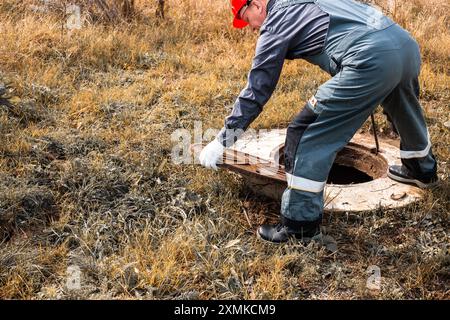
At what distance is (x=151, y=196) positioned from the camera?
3.85 meters

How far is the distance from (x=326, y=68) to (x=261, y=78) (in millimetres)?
429

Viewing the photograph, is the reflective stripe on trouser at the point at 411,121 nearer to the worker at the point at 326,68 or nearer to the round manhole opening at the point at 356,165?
the worker at the point at 326,68

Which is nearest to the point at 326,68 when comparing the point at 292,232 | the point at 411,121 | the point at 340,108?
the point at 340,108

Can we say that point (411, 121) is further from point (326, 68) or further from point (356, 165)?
point (356, 165)

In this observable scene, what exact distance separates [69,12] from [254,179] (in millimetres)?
4101

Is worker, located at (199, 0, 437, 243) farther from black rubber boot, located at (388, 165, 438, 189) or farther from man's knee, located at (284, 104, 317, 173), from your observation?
black rubber boot, located at (388, 165, 438, 189)

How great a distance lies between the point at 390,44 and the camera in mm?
3150

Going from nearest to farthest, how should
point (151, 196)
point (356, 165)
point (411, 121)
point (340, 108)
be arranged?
point (340, 108) → point (411, 121) → point (151, 196) → point (356, 165)

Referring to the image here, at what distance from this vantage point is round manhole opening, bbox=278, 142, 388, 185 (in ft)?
14.5

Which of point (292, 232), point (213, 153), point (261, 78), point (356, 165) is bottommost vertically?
point (356, 165)

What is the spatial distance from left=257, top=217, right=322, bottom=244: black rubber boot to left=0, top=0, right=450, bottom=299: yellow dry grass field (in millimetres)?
73

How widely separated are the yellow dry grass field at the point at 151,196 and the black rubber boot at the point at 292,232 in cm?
7

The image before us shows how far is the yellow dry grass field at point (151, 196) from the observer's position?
3.10 metres

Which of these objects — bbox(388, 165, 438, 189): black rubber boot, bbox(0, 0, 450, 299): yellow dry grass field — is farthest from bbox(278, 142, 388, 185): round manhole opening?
bbox(0, 0, 450, 299): yellow dry grass field
